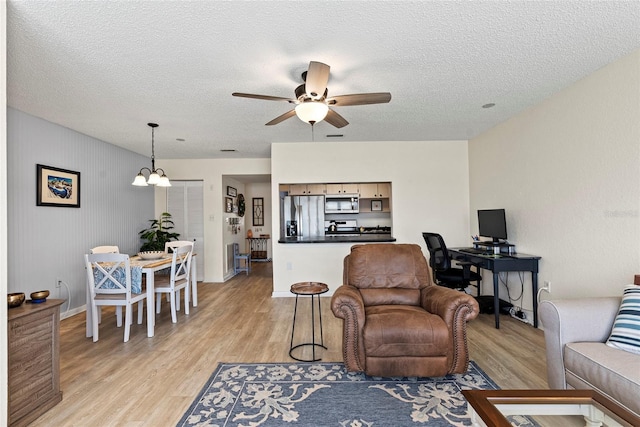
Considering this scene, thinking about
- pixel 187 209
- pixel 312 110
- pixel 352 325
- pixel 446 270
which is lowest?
pixel 352 325

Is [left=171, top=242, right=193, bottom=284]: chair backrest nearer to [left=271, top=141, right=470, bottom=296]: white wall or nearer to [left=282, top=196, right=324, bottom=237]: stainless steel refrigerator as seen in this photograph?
[left=271, top=141, right=470, bottom=296]: white wall

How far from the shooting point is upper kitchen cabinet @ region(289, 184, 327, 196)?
5.97 m

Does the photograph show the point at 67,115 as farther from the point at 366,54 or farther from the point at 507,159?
the point at 507,159

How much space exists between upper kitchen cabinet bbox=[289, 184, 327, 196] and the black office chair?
2476 millimetres

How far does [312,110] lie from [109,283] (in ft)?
9.05

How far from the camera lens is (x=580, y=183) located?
112 inches

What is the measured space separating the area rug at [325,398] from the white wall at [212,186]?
383 centimetres

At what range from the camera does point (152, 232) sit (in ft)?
18.1

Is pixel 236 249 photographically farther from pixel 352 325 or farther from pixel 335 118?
pixel 352 325

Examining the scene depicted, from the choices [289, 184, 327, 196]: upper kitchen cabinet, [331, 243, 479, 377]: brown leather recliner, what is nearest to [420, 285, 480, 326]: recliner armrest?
[331, 243, 479, 377]: brown leather recliner

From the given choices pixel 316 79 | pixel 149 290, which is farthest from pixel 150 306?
pixel 316 79

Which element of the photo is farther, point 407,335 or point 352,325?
point 352,325

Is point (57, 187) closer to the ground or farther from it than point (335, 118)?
closer to the ground

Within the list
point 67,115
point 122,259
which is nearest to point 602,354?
point 122,259
